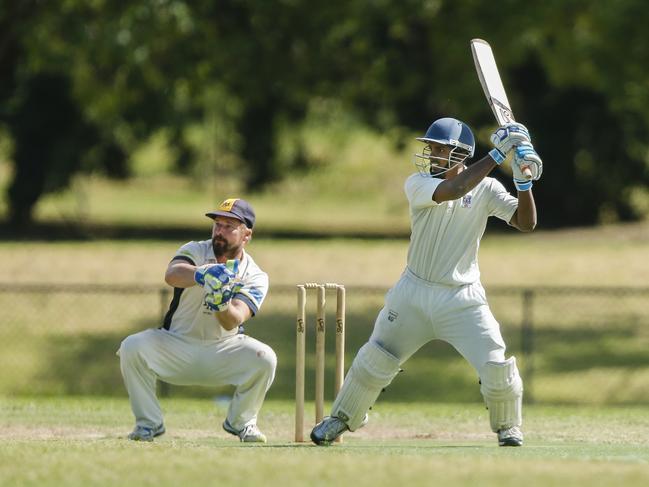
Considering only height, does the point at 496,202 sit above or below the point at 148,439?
above

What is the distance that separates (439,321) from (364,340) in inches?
295

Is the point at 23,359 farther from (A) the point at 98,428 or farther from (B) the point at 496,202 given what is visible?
(B) the point at 496,202

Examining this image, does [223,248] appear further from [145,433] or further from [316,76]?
[316,76]

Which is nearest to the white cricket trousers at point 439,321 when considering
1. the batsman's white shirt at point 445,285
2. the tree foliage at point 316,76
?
the batsman's white shirt at point 445,285

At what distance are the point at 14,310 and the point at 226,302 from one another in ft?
30.5

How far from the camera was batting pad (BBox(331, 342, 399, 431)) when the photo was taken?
7688 millimetres

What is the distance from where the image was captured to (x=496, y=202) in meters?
7.76

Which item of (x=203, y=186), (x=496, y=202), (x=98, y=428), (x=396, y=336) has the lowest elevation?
(x=98, y=428)

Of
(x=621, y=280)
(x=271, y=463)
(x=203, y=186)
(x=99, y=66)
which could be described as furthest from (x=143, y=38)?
(x=203, y=186)

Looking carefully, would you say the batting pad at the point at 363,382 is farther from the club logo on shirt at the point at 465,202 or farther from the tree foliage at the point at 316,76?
the tree foliage at the point at 316,76

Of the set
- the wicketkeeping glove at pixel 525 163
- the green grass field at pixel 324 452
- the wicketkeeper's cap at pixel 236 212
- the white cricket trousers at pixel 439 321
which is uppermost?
the wicketkeeping glove at pixel 525 163

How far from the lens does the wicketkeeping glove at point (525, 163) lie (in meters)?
7.37

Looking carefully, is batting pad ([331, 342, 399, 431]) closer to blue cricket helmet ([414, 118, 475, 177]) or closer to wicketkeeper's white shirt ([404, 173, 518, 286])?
wicketkeeper's white shirt ([404, 173, 518, 286])

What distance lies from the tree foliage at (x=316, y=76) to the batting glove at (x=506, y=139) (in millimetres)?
9145
